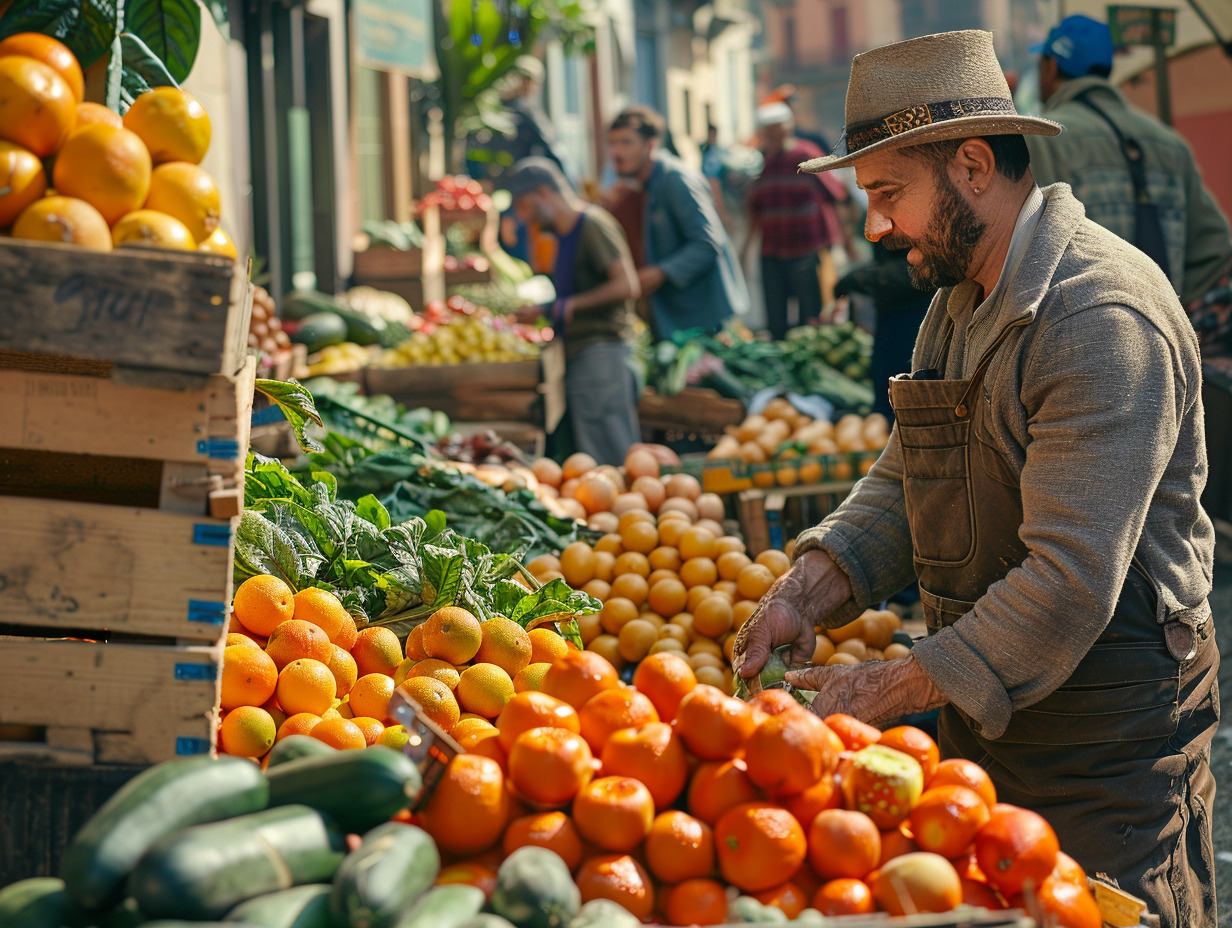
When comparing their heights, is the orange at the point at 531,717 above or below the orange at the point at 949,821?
above

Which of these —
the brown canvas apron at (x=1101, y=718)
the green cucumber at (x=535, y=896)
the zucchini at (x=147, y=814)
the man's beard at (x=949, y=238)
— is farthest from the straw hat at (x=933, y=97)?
the zucchini at (x=147, y=814)

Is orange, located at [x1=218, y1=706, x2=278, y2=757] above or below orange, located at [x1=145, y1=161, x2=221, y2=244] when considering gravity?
below

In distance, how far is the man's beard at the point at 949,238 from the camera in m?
2.23

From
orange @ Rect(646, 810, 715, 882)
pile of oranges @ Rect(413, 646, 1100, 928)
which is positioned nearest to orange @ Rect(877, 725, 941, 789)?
pile of oranges @ Rect(413, 646, 1100, 928)

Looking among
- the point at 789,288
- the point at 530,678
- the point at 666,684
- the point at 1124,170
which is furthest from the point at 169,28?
the point at 789,288

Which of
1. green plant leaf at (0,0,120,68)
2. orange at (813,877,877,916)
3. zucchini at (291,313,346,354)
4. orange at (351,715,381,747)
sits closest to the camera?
orange at (813,877,877,916)

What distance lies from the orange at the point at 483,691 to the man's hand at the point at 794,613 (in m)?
0.52

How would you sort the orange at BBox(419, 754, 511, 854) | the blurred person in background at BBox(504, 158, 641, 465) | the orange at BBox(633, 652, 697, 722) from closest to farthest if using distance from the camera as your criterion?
1. the orange at BBox(419, 754, 511, 854)
2. the orange at BBox(633, 652, 697, 722)
3. the blurred person in background at BBox(504, 158, 641, 465)

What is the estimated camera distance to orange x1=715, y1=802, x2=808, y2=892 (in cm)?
149

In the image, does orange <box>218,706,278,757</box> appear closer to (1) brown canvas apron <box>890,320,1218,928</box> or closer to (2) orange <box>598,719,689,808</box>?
(2) orange <box>598,719,689,808</box>

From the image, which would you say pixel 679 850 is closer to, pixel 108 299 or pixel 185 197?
pixel 108 299

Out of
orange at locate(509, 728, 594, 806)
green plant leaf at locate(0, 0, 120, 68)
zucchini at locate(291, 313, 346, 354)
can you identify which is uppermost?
zucchini at locate(291, 313, 346, 354)

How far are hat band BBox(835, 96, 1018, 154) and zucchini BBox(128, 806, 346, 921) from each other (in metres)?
1.63

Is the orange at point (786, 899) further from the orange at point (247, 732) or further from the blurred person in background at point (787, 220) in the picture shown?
the blurred person in background at point (787, 220)
